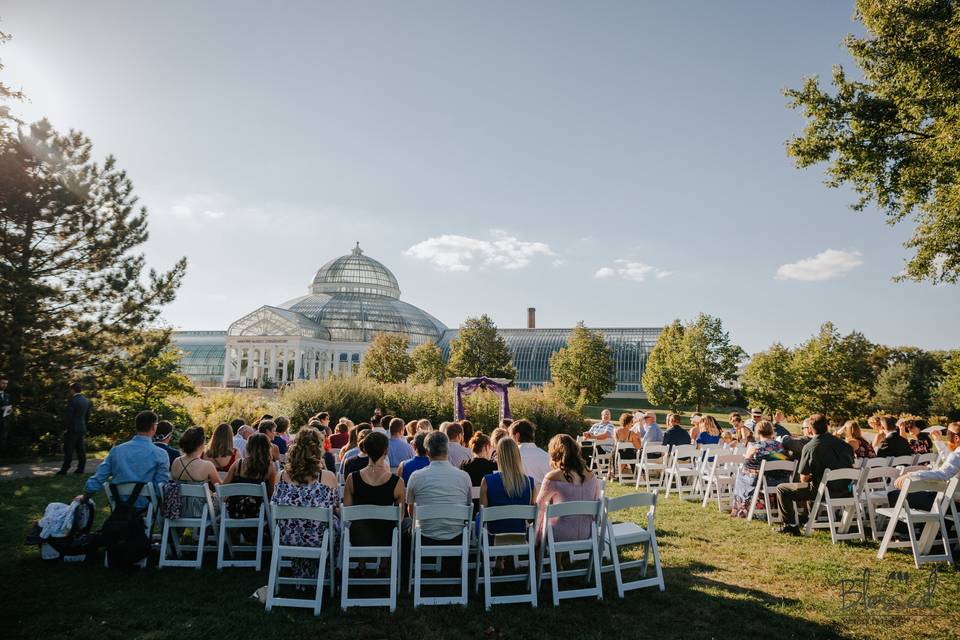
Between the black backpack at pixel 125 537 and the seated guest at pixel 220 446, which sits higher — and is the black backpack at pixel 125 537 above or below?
below

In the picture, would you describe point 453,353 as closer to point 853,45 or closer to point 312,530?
point 853,45

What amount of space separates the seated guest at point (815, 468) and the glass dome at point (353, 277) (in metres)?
68.1

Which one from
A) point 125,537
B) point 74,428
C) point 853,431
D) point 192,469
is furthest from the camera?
point 74,428

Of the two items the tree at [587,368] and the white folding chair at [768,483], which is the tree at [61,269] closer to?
the white folding chair at [768,483]

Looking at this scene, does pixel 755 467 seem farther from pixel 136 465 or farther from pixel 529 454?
pixel 136 465

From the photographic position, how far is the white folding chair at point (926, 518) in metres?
6.38

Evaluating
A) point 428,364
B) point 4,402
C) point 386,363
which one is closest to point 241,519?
point 4,402

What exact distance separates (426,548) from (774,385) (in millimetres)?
34221

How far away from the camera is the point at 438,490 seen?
5.68m

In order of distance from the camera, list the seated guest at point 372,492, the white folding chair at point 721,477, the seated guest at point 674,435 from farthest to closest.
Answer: the seated guest at point 674,435
the white folding chair at point 721,477
the seated guest at point 372,492

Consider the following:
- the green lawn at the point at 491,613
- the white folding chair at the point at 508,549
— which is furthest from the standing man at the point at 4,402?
the white folding chair at the point at 508,549

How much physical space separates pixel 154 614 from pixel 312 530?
142 cm

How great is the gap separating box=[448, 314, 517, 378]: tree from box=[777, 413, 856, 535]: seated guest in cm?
3291

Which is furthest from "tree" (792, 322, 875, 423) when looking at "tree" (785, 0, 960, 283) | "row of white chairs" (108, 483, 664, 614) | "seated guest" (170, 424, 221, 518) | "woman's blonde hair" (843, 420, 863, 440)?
"seated guest" (170, 424, 221, 518)
